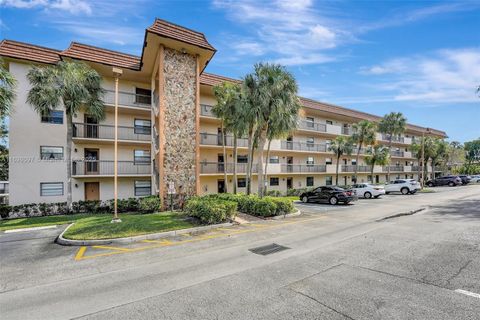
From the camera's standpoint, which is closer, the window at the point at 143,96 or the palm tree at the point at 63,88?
the palm tree at the point at 63,88

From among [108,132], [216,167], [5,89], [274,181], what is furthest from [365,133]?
[5,89]

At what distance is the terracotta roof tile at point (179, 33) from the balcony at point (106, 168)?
10542 millimetres

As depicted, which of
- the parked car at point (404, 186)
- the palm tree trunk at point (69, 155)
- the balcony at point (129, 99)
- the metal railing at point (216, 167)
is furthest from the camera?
the parked car at point (404, 186)

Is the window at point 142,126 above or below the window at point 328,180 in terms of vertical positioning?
above

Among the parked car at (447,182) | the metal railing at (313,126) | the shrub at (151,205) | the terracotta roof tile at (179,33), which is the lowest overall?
the parked car at (447,182)

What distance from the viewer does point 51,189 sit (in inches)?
728

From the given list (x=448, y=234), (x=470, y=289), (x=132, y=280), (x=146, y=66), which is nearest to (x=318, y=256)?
(x=470, y=289)

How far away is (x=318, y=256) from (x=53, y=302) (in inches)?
254

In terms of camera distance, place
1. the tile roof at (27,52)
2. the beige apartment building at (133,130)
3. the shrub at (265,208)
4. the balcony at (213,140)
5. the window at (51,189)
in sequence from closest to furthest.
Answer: the shrub at (265,208)
the beige apartment building at (133,130)
the tile roof at (27,52)
the window at (51,189)
the balcony at (213,140)

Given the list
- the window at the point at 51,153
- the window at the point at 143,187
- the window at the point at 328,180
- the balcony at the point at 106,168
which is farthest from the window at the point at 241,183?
the window at the point at 51,153

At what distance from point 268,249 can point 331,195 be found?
1407 cm

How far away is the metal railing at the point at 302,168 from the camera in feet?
91.5

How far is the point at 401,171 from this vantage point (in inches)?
1799

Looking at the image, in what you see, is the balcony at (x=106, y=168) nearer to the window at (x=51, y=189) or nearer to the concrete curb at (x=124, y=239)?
the window at (x=51, y=189)
